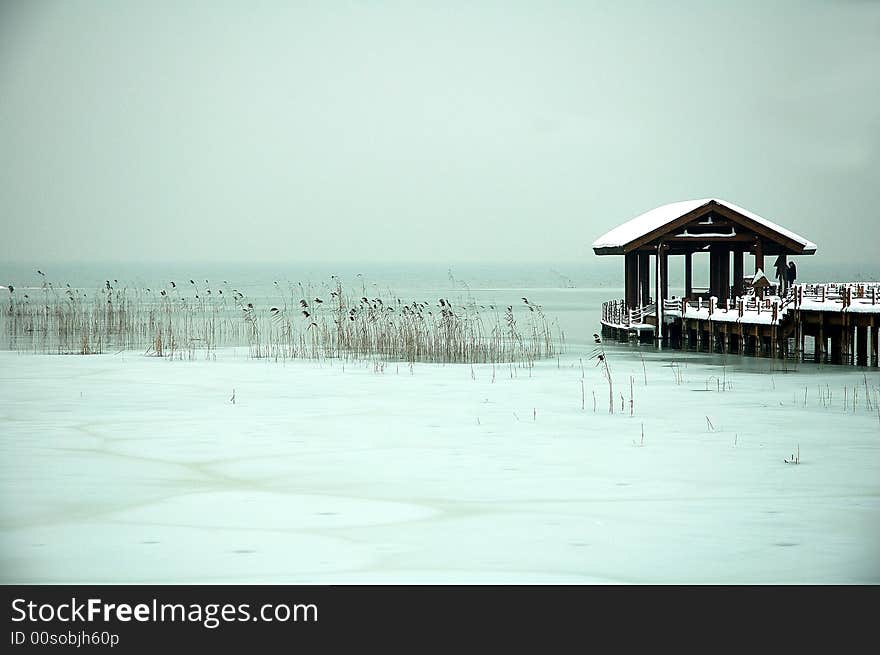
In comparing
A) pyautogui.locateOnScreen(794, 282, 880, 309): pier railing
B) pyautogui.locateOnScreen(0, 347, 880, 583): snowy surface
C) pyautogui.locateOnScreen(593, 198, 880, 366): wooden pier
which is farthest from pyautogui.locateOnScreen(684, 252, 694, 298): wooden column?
pyautogui.locateOnScreen(0, 347, 880, 583): snowy surface

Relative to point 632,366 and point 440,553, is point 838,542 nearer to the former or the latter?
point 440,553

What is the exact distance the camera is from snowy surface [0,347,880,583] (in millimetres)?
6527

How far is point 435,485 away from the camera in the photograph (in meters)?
8.86

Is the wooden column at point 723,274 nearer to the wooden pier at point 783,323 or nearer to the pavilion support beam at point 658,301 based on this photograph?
the wooden pier at point 783,323

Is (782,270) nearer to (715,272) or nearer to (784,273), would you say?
(784,273)

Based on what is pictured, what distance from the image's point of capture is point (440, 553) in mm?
6711

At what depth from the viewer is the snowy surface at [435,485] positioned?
6.53 meters

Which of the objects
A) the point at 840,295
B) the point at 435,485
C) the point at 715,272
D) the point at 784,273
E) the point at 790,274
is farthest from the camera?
the point at 790,274

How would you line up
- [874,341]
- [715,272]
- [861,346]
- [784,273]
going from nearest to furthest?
[874,341] → [861,346] → [784,273] → [715,272]

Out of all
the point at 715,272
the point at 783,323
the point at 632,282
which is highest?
the point at 715,272

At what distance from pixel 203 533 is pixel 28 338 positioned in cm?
2139

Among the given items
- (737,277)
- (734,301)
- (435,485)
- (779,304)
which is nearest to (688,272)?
(737,277)

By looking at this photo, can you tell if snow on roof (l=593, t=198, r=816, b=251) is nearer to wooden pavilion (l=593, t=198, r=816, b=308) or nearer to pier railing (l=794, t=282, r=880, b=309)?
wooden pavilion (l=593, t=198, r=816, b=308)
